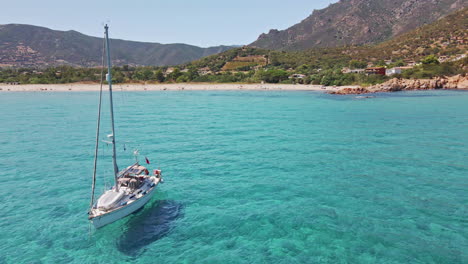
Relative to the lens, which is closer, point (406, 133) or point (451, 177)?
point (451, 177)

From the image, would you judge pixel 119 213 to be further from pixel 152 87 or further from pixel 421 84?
pixel 152 87

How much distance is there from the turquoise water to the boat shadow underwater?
9 centimetres

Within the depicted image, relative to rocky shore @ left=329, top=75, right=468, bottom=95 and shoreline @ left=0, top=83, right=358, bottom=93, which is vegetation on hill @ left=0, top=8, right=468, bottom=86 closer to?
shoreline @ left=0, top=83, right=358, bottom=93

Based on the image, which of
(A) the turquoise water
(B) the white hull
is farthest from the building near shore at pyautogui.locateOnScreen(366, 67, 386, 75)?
(B) the white hull

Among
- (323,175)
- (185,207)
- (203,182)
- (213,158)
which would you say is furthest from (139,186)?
(323,175)

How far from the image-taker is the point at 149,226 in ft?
63.2

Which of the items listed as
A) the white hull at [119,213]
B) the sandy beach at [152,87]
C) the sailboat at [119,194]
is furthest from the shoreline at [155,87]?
the white hull at [119,213]

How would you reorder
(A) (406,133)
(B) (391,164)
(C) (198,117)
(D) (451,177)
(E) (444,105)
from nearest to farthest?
(D) (451,177) < (B) (391,164) < (A) (406,133) < (C) (198,117) < (E) (444,105)

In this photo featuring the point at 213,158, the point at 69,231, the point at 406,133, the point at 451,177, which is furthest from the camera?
the point at 406,133

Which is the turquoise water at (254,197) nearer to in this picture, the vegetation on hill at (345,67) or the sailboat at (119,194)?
the sailboat at (119,194)

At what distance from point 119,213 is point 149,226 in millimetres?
2097

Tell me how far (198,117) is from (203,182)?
36.6 metres

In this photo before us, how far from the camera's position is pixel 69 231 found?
62.5 ft

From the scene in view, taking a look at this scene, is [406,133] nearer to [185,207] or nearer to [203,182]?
[203,182]
